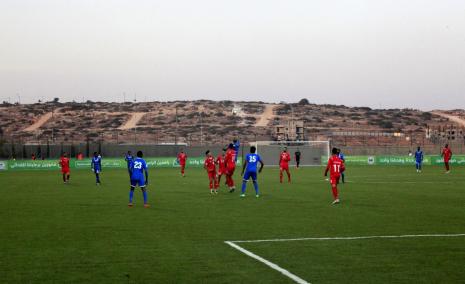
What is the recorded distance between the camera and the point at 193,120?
145250mm

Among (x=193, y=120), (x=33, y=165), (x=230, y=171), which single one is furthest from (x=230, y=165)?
(x=193, y=120)

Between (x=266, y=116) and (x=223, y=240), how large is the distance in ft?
462

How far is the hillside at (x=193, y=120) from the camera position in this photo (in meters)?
124

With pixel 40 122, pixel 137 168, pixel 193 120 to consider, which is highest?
pixel 193 120

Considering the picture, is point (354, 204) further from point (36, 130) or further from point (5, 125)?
point (5, 125)

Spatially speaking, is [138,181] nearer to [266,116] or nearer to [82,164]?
[82,164]

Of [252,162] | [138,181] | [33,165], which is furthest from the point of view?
[33,165]

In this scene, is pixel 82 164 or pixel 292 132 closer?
pixel 82 164

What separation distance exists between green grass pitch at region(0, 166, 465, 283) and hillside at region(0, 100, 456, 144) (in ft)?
305

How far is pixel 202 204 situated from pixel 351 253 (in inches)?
431

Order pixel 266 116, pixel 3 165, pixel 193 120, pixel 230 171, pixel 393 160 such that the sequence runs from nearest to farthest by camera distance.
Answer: pixel 230 171 < pixel 3 165 < pixel 393 160 < pixel 193 120 < pixel 266 116

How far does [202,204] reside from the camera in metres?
21.7

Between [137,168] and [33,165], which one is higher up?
[137,168]

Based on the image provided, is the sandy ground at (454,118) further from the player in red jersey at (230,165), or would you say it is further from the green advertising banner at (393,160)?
the player in red jersey at (230,165)
